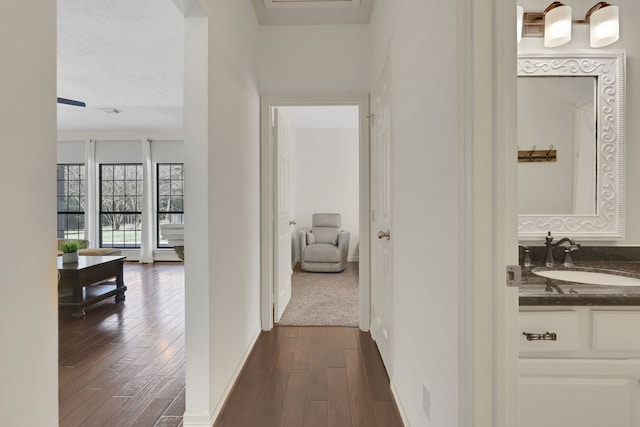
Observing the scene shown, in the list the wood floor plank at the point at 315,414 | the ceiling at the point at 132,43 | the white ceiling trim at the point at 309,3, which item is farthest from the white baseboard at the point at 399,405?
the white ceiling trim at the point at 309,3

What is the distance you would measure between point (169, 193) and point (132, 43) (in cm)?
430

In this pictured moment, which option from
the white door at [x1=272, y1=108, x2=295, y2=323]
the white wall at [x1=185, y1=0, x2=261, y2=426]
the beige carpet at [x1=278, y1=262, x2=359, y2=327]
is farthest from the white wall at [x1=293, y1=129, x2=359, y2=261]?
the white wall at [x1=185, y1=0, x2=261, y2=426]

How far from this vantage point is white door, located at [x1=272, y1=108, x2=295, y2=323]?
3.21m

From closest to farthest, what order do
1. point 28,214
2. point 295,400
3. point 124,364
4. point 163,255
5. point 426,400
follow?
point 28,214, point 426,400, point 295,400, point 124,364, point 163,255

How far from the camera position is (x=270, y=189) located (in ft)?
10.2

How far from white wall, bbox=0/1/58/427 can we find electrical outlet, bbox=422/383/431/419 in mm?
1244

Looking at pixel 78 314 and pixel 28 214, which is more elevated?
pixel 28 214

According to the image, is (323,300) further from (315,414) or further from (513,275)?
(513,275)

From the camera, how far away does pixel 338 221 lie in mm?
6422

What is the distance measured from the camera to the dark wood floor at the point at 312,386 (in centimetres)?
180

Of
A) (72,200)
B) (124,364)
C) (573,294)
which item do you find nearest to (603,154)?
(573,294)

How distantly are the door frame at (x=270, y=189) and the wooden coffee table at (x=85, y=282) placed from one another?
2.00 meters

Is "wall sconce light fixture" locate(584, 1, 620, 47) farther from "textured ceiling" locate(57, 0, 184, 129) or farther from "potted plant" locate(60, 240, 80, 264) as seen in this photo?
"potted plant" locate(60, 240, 80, 264)

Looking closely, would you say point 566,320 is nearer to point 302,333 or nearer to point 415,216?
point 415,216
